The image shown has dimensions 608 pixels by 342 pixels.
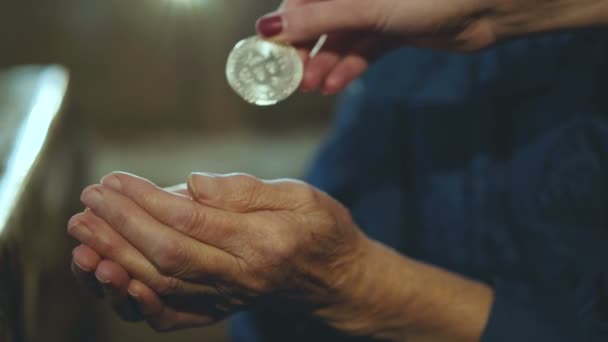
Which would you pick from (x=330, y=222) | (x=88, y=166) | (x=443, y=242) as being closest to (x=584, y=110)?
(x=443, y=242)

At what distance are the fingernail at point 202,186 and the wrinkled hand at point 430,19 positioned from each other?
7.8 inches

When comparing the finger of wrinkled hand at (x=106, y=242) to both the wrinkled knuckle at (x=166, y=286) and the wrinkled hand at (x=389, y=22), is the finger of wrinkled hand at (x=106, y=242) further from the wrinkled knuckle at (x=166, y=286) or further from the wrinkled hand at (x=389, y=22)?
the wrinkled hand at (x=389, y=22)

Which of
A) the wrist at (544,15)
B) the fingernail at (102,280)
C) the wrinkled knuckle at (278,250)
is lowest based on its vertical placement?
the fingernail at (102,280)

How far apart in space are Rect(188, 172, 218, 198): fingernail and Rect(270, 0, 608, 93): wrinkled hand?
0.65 feet

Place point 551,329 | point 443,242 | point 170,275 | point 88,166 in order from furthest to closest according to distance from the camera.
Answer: point 88,166 < point 443,242 < point 551,329 < point 170,275

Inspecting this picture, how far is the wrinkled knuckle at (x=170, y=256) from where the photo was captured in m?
0.66

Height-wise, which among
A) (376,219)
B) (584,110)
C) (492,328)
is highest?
(584,110)

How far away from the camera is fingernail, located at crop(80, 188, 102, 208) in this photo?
2.18ft

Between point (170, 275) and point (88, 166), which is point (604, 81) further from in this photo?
point (88, 166)

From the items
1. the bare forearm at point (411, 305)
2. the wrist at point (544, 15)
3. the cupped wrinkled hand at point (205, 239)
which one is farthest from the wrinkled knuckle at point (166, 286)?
the wrist at point (544, 15)

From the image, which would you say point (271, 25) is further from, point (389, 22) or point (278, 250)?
point (278, 250)

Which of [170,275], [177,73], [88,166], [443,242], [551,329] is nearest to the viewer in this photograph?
[170,275]

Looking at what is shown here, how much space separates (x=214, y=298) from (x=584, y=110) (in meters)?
0.59

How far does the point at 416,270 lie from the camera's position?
89 centimetres
